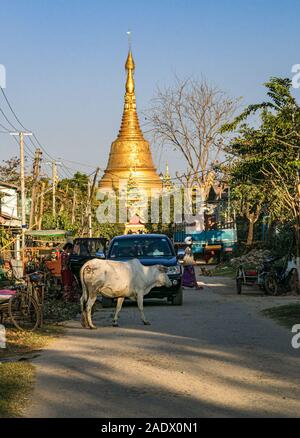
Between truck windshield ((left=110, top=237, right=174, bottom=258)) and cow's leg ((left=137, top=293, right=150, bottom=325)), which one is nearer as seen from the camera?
cow's leg ((left=137, top=293, right=150, bottom=325))

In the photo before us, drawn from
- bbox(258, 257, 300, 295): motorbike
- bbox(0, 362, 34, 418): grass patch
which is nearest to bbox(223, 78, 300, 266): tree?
bbox(258, 257, 300, 295): motorbike

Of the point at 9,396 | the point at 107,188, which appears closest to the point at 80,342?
the point at 9,396

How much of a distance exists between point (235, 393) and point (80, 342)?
5030 millimetres

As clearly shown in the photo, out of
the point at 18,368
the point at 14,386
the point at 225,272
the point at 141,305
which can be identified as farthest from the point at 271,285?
the point at 14,386

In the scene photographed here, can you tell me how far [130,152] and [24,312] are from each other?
87.6 metres

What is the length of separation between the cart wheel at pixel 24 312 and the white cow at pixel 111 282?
89 centimetres

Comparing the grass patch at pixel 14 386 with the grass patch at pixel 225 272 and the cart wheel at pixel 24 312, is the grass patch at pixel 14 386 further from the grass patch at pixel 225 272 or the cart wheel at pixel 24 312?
the grass patch at pixel 225 272

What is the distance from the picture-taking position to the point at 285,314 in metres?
17.3

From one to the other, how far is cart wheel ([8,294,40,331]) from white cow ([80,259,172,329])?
0.89 m

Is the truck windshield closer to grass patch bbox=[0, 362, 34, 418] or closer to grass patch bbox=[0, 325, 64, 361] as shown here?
grass patch bbox=[0, 325, 64, 361]

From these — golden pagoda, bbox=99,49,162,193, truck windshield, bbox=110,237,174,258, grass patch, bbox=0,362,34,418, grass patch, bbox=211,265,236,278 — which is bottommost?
grass patch, bbox=0,362,34,418

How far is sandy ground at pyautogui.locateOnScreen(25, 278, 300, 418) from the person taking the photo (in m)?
7.96

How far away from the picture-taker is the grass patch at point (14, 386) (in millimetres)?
7875

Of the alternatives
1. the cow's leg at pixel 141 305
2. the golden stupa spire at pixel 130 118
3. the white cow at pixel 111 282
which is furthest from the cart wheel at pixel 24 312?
the golden stupa spire at pixel 130 118
